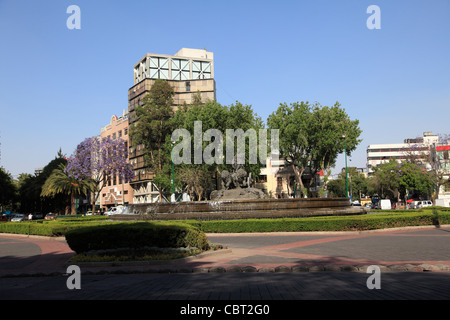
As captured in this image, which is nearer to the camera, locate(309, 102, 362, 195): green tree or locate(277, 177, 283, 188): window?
locate(309, 102, 362, 195): green tree

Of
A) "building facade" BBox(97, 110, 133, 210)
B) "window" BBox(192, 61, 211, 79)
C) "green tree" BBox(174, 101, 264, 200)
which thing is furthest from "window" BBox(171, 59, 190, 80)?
"green tree" BBox(174, 101, 264, 200)

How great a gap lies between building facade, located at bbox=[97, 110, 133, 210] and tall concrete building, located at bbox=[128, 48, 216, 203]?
2195mm

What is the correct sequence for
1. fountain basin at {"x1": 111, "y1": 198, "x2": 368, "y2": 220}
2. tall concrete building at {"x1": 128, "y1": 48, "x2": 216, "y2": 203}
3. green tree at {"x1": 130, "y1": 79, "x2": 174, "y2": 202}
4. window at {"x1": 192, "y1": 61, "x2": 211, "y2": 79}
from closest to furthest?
1. fountain basin at {"x1": 111, "y1": 198, "x2": 368, "y2": 220}
2. green tree at {"x1": 130, "y1": 79, "x2": 174, "y2": 202}
3. tall concrete building at {"x1": 128, "y1": 48, "x2": 216, "y2": 203}
4. window at {"x1": 192, "y1": 61, "x2": 211, "y2": 79}

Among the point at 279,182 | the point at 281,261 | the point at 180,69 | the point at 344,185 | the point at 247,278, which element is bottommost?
the point at 281,261

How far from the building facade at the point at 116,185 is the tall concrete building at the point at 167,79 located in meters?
2.19

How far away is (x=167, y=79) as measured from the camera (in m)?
71.4

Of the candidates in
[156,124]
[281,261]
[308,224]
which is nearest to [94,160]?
[156,124]

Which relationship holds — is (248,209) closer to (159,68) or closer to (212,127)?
(212,127)

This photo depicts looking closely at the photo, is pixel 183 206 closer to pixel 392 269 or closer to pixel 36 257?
pixel 36 257

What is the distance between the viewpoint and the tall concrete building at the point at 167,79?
222ft

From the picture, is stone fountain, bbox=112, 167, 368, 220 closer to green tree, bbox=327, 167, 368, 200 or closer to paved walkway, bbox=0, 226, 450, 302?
paved walkway, bbox=0, 226, 450, 302

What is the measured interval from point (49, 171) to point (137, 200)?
16.4 metres

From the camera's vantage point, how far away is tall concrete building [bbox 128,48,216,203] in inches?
2667

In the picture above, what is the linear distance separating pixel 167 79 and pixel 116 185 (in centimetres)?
2420
